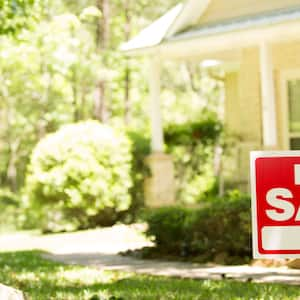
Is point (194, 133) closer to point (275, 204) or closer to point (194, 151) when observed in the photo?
point (194, 151)

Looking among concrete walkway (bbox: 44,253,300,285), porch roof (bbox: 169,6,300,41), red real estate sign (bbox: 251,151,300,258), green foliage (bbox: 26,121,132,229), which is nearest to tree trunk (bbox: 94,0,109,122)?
green foliage (bbox: 26,121,132,229)

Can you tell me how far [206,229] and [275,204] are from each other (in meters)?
8.28

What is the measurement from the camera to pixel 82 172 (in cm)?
1756

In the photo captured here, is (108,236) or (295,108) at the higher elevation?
(295,108)

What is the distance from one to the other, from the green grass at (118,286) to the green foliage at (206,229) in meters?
1.72

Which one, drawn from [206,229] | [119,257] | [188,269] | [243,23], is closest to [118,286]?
[188,269]

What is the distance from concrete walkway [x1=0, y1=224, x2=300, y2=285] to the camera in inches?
375

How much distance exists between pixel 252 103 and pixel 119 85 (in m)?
17.3

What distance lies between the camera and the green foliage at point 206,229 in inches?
430

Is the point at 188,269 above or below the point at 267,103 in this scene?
below

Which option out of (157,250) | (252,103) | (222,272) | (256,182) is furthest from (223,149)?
(256,182)

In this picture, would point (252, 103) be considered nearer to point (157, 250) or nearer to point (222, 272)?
point (157, 250)

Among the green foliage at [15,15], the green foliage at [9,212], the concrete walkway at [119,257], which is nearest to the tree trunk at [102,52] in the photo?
the green foliage at [9,212]

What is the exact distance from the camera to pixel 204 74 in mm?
41469
